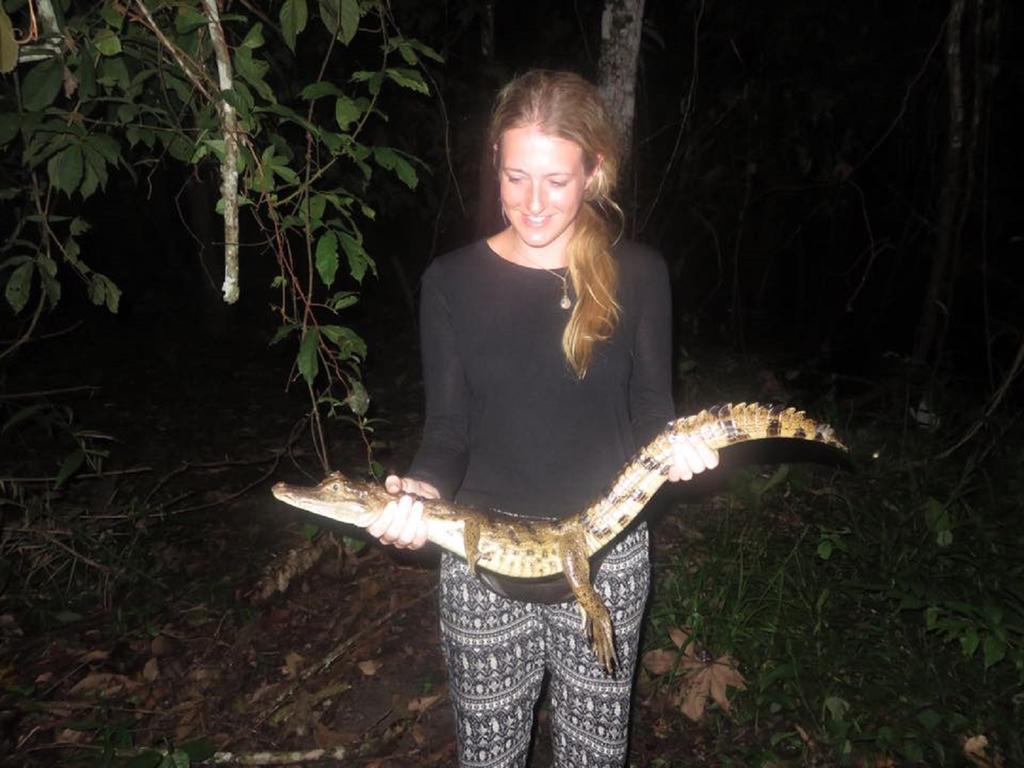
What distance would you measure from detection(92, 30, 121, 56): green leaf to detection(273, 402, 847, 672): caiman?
1584 mm

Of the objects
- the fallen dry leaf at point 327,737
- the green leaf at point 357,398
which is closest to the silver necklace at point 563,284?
the green leaf at point 357,398

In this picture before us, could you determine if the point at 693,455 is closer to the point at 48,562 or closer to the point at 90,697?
the point at 90,697

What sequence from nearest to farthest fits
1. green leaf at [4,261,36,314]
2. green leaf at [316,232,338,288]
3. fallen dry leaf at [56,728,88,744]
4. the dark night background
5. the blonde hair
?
the blonde hair
green leaf at [316,232,338,288]
green leaf at [4,261,36,314]
fallen dry leaf at [56,728,88,744]
the dark night background

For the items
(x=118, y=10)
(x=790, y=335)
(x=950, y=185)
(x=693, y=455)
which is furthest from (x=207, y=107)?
(x=790, y=335)

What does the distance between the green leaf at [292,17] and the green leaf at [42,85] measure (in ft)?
2.42

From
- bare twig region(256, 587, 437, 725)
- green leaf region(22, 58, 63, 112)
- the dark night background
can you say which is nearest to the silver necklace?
the dark night background

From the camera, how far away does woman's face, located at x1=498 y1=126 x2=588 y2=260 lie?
6.57 feet

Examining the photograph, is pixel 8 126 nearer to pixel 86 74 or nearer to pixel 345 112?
pixel 86 74

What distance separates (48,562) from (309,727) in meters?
2.29

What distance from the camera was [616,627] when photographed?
229 centimetres

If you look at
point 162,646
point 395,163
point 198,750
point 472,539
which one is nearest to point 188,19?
point 395,163

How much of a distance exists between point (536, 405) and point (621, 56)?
2621 mm

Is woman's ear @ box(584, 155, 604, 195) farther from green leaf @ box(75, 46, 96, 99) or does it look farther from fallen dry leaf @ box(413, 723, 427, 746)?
fallen dry leaf @ box(413, 723, 427, 746)

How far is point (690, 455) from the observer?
7.02 feet
